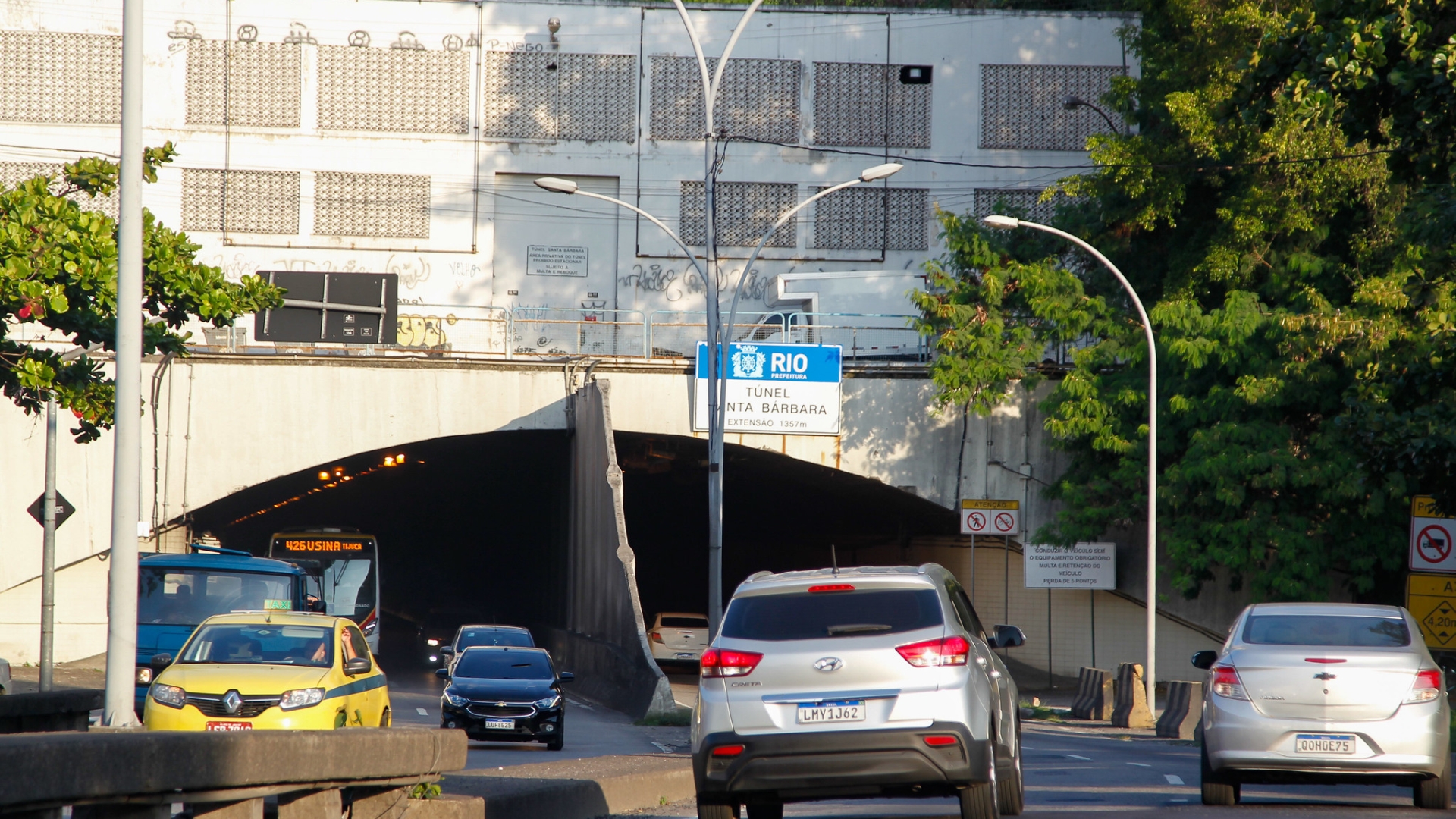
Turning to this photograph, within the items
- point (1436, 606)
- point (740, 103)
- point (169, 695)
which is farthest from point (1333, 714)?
point (740, 103)

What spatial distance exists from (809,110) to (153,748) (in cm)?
4188

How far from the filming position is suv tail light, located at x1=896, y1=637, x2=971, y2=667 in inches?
373

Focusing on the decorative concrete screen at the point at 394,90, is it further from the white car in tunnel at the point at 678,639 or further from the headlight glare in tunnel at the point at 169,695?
the headlight glare in tunnel at the point at 169,695

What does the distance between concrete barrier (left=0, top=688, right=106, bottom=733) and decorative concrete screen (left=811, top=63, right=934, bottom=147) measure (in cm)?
3591

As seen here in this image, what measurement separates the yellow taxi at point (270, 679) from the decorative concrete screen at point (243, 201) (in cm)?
3179

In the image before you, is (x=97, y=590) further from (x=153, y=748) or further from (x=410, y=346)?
(x=153, y=748)

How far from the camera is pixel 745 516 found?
45.3m

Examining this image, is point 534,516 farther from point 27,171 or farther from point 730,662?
point 730,662

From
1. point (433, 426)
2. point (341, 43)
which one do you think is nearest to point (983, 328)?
point (433, 426)

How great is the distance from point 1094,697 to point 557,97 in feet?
85.3

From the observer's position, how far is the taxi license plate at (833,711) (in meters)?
9.48

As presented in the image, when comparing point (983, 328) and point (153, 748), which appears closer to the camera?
point (153, 748)

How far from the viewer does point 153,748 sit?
6152 mm

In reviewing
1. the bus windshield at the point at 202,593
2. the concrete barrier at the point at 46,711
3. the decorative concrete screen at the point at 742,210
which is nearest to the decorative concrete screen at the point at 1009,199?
the decorative concrete screen at the point at 742,210
